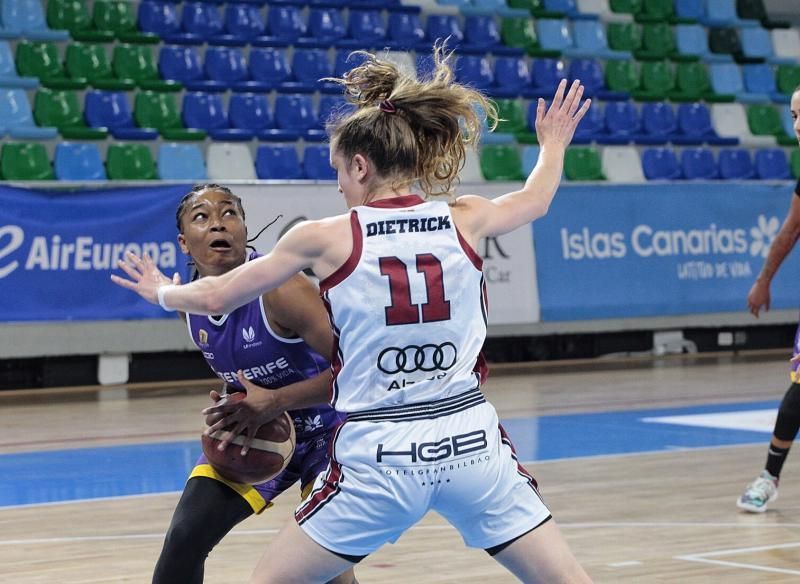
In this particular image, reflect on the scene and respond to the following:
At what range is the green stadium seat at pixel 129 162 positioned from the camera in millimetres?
12734

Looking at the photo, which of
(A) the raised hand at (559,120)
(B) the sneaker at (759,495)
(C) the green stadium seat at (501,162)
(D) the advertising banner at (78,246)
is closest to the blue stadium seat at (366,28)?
(C) the green stadium seat at (501,162)

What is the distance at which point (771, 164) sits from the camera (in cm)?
1667

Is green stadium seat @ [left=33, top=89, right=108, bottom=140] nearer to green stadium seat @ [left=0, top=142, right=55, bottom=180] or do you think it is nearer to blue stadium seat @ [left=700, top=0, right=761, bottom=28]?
green stadium seat @ [left=0, top=142, right=55, bottom=180]

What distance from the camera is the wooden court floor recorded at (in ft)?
18.1

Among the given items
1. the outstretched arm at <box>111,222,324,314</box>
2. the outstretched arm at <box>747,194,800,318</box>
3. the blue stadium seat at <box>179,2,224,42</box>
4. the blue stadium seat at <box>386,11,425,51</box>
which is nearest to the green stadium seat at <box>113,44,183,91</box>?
the blue stadium seat at <box>179,2,224,42</box>

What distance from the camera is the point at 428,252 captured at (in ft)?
10.6

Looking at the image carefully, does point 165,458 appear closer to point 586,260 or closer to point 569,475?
point 569,475

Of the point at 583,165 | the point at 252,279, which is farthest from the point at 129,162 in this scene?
the point at 252,279

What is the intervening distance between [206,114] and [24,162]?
7.00ft

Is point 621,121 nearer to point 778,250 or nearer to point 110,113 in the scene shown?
point 110,113

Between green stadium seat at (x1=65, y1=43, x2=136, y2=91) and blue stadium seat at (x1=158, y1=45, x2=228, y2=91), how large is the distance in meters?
0.62

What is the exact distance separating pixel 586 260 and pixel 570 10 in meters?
5.01

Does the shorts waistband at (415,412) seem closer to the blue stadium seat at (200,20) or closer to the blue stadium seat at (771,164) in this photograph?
the blue stadium seat at (200,20)

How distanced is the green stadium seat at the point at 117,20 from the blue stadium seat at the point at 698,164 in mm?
6330
